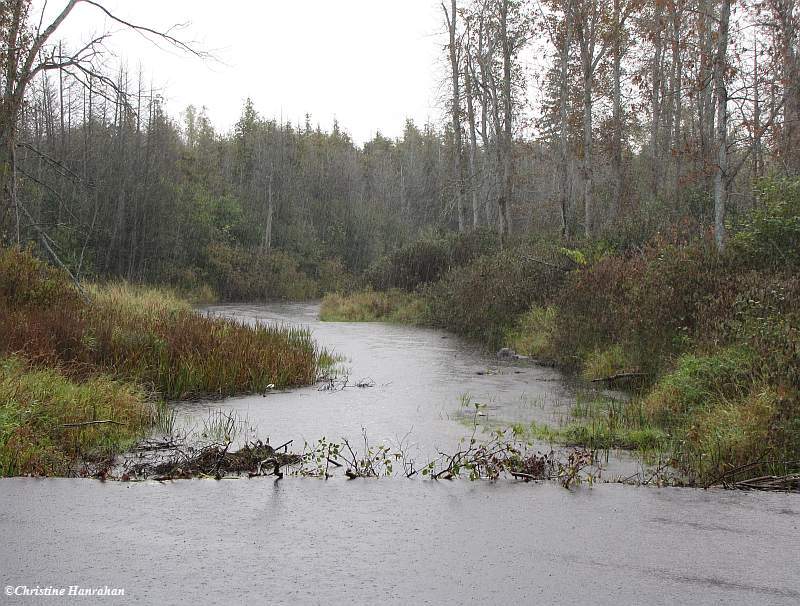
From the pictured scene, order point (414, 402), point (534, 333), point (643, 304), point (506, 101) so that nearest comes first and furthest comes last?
point (414, 402) < point (643, 304) < point (534, 333) < point (506, 101)

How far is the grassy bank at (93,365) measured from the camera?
23.3 ft

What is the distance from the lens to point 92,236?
3266 centimetres

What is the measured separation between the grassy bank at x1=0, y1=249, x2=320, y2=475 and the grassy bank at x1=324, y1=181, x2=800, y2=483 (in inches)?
188

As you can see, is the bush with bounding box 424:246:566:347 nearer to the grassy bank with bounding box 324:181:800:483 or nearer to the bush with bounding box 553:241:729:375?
the grassy bank with bounding box 324:181:800:483

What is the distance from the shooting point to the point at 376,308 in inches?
1041

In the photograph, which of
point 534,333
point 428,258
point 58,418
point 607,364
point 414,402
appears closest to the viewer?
point 58,418

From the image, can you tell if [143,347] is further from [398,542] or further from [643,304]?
[643,304]

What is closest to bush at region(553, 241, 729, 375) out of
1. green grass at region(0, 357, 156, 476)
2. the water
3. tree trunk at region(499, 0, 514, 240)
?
the water

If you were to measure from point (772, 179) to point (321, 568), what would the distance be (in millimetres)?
12885

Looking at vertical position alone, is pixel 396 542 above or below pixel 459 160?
below

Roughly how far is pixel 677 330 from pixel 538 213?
34531 millimetres

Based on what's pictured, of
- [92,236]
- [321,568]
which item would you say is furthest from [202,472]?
[92,236]

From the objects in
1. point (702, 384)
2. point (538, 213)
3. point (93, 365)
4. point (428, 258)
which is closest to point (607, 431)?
point (702, 384)

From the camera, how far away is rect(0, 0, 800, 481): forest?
32.8 feet
